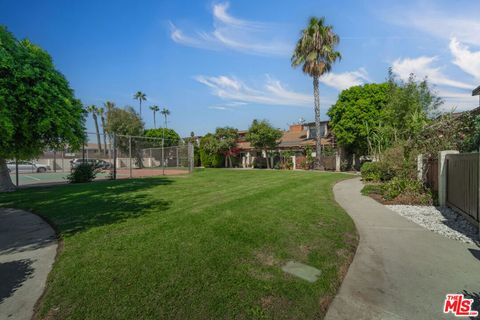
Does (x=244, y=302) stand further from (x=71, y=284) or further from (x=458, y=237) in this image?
(x=458, y=237)

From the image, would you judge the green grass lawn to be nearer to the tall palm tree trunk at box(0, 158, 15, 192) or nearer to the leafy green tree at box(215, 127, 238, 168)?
the tall palm tree trunk at box(0, 158, 15, 192)

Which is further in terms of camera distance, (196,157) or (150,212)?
(196,157)

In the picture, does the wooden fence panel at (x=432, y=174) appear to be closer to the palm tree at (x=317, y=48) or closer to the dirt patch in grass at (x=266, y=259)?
the dirt patch in grass at (x=266, y=259)

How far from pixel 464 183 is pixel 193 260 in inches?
266

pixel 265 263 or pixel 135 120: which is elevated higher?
pixel 135 120

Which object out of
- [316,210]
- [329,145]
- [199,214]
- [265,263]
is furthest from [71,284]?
[329,145]

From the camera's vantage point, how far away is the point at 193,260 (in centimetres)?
375

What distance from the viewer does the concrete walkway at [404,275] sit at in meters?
2.85

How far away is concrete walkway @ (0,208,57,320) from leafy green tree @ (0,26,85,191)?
360cm

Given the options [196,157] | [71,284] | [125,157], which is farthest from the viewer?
[196,157]

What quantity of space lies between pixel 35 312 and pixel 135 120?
3851 cm

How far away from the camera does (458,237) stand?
5.34 metres

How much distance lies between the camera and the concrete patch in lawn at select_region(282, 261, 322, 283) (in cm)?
343

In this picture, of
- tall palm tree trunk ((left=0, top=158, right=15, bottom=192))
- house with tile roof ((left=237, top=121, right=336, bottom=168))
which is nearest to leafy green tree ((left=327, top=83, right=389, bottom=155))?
house with tile roof ((left=237, top=121, right=336, bottom=168))
